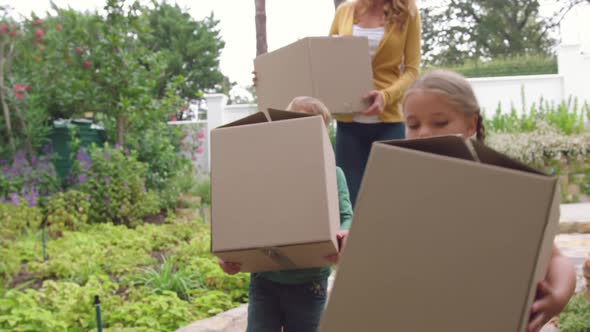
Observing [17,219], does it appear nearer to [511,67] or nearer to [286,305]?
[286,305]

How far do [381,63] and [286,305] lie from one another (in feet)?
3.52

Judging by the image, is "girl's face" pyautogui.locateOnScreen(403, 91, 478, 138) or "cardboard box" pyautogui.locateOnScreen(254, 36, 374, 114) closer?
"girl's face" pyautogui.locateOnScreen(403, 91, 478, 138)

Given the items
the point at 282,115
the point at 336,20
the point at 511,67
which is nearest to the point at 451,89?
the point at 282,115

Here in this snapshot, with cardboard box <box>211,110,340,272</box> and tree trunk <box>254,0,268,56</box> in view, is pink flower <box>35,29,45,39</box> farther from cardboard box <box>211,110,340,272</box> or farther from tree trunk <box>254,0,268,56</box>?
cardboard box <box>211,110,340,272</box>

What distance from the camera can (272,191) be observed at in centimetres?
141

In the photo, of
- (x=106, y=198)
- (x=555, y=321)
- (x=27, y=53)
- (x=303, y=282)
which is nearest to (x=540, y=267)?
(x=303, y=282)

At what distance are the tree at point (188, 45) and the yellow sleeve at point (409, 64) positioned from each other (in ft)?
76.2

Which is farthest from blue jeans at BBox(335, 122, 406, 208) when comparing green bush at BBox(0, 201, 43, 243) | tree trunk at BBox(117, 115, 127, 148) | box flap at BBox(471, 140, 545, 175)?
tree trunk at BBox(117, 115, 127, 148)

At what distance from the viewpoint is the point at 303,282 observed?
6.42ft

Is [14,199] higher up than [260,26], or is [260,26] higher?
[260,26]

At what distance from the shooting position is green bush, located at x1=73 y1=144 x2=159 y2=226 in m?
6.38

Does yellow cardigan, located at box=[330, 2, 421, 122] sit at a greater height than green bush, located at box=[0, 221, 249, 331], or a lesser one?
greater

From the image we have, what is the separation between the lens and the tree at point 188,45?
2562 centimetres

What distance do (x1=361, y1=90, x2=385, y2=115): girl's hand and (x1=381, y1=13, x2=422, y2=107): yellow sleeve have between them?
4 cm
